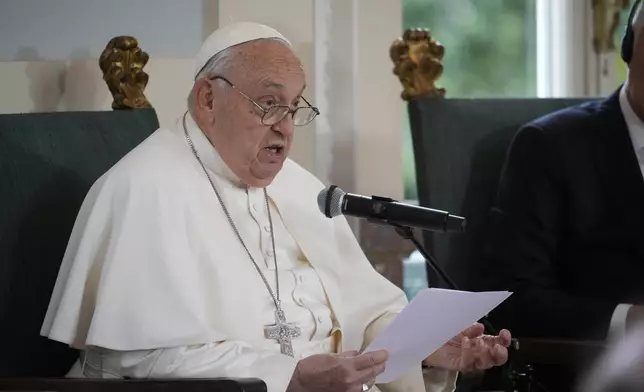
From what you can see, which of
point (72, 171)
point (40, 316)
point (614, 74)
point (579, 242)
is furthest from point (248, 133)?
point (614, 74)

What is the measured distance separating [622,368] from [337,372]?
988mm

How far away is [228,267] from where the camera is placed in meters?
2.68

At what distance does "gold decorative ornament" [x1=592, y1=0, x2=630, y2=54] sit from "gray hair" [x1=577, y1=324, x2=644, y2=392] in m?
1.88

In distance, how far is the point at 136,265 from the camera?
2520 millimetres

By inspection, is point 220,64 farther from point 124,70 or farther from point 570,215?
point 570,215

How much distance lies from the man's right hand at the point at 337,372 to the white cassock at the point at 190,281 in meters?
0.07

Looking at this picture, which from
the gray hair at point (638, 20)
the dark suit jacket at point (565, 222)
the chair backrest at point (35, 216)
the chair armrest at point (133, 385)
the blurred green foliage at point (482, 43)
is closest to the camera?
the chair armrest at point (133, 385)

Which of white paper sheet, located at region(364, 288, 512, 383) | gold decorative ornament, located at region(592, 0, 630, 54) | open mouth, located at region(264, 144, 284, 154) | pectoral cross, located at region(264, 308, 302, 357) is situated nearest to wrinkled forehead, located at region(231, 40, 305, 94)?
open mouth, located at region(264, 144, 284, 154)

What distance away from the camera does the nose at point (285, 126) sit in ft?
8.90

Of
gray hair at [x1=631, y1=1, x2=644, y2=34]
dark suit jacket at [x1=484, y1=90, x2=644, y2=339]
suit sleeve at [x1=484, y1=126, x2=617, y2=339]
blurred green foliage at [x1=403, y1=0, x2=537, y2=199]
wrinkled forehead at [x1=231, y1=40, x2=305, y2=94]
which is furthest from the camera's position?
blurred green foliage at [x1=403, y1=0, x2=537, y2=199]

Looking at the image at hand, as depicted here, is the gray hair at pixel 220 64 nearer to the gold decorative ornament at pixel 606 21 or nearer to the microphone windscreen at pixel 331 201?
the microphone windscreen at pixel 331 201

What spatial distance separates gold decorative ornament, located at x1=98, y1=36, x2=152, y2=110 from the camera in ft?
10.2

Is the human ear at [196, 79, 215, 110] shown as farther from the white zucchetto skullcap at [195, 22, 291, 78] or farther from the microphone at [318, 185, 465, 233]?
the microphone at [318, 185, 465, 233]

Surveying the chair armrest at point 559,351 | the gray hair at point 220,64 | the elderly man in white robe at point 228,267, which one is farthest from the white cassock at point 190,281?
the chair armrest at point 559,351
